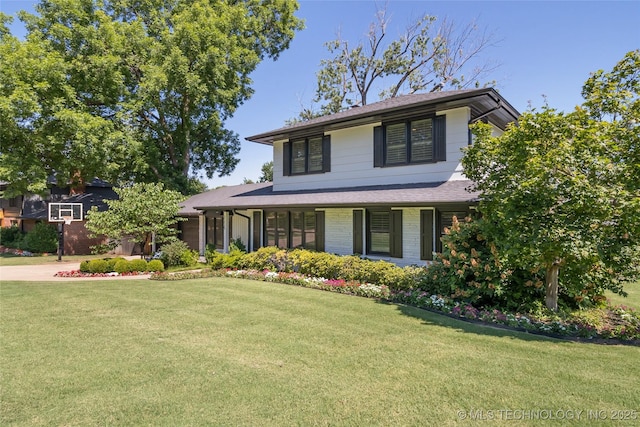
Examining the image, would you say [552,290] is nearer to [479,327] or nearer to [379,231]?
[479,327]

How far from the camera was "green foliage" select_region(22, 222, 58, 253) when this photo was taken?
69.7 ft

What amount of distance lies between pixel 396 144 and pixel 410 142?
55 centimetres

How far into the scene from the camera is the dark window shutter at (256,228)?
50.0 feet

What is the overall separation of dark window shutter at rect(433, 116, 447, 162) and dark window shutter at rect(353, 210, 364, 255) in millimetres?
3237

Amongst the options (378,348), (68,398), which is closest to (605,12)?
(378,348)

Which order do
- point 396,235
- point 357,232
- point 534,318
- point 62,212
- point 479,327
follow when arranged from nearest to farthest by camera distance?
point 479,327 < point 534,318 < point 396,235 < point 357,232 < point 62,212

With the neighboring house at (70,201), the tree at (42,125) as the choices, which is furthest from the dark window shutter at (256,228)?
the neighboring house at (70,201)

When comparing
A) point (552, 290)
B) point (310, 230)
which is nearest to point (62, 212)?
point (310, 230)

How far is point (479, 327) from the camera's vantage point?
6.49 metres

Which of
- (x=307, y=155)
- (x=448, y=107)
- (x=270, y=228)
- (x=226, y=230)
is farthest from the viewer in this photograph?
(x=226, y=230)

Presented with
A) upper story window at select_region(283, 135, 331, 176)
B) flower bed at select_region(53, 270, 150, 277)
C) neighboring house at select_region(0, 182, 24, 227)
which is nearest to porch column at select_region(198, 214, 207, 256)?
flower bed at select_region(53, 270, 150, 277)

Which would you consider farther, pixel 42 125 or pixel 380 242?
pixel 42 125

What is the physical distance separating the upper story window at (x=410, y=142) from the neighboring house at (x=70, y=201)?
1625 cm

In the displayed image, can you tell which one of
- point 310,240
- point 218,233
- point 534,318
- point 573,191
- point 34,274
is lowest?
point 34,274
